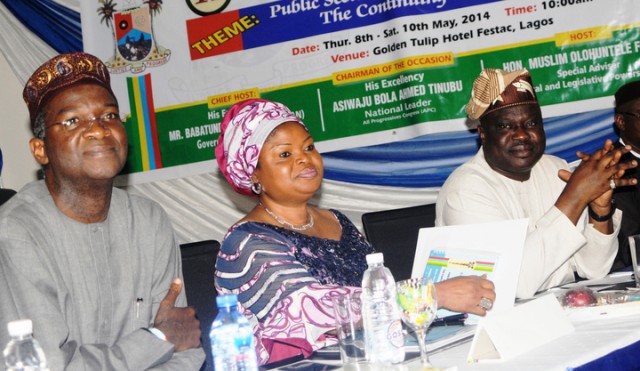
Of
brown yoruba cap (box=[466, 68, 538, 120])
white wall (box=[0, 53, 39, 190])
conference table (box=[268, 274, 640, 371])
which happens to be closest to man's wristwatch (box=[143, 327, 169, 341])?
conference table (box=[268, 274, 640, 371])

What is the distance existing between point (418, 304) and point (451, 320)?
0.58 metres

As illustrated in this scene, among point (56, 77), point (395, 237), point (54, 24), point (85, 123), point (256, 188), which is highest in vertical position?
point (54, 24)

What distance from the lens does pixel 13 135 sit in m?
5.95

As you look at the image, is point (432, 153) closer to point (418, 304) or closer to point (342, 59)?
point (342, 59)

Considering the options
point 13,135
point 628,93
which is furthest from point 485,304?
point 13,135

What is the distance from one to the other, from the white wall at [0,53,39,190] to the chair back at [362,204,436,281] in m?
3.05

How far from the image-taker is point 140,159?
5.48 meters

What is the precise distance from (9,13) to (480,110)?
3.61m

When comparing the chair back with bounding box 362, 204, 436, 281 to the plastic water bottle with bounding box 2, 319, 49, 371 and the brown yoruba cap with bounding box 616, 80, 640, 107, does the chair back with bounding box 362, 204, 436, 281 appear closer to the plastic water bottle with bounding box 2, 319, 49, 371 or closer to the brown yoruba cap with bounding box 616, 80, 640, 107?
the brown yoruba cap with bounding box 616, 80, 640, 107

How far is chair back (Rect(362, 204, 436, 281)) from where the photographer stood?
12.2 feet

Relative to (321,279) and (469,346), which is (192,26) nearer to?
(321,279)

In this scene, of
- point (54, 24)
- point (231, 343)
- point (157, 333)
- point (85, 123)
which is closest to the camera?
point (231, 343)

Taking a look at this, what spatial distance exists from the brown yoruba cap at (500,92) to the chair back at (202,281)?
1.20 m

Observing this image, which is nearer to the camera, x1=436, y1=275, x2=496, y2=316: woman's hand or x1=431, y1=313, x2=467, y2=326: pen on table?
x1=436, y1=275, x2=496, y2=316: woman's hand
